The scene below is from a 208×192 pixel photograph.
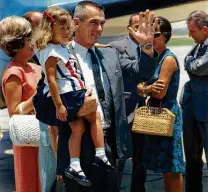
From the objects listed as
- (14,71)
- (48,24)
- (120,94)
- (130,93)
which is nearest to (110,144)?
(120,94)

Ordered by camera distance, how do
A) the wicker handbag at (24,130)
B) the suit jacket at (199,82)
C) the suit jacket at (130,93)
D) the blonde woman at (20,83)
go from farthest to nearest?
the suit jacket at (199,82), the suit jacket at (130,93), the blonde woman at (20,83), the wicker handbag at (24,130)

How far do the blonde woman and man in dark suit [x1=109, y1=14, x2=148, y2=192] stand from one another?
32.1 inches

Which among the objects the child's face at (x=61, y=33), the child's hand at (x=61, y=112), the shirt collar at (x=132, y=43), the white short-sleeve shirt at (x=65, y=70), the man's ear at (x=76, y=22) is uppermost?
the man's ear at (x=76, y=22)

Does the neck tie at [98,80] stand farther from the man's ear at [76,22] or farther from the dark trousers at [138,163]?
the dark trousers at [138,163]

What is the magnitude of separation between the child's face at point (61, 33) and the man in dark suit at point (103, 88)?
0.06m

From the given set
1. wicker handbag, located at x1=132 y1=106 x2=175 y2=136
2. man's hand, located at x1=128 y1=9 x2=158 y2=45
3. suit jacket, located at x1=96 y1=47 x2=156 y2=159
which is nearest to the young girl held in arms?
suit jacket, located at x1=96 y1=47 x2=156 y2=159

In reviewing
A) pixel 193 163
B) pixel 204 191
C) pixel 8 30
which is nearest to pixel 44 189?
pixel 8 30

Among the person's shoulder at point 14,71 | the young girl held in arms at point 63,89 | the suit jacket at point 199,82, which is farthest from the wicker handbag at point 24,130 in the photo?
the suit jacket at point 199,82

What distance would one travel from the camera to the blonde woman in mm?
4535

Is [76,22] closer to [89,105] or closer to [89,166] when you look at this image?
[89,105]

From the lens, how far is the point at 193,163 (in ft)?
19.8

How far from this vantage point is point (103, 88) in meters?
3.95

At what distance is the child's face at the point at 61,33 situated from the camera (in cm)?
396

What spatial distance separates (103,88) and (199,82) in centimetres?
191
